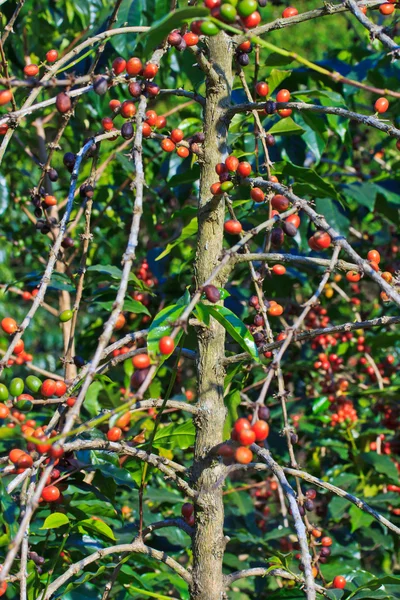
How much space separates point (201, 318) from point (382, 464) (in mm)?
1461

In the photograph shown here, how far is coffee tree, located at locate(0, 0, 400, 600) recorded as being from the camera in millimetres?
986

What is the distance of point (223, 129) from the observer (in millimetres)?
1248

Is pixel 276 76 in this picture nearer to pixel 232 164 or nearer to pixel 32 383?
pixel 232 164

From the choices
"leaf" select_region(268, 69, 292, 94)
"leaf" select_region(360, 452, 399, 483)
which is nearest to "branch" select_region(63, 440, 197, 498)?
"leaf" select_region(268, 69, 292, 94)

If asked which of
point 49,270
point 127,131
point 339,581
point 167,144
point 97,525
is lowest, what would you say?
point 339,581

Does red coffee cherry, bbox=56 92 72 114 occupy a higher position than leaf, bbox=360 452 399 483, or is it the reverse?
red coffee cherry, bbox=56 92 72 114

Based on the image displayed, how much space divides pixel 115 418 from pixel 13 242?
217 centimetres

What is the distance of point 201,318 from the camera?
1.03 metres

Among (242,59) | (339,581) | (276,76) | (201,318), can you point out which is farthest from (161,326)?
(276,76)

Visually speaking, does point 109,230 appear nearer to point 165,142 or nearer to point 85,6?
point 85,6

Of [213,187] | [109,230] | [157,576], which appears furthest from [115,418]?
[109,230]

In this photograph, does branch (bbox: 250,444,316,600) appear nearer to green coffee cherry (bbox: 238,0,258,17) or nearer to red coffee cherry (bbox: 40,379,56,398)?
red coffee cherry (bbox: 40,379,56,398)

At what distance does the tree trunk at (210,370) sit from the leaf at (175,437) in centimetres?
17

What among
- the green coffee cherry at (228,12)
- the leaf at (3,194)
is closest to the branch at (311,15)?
the green coffee cherry at (228,12)
